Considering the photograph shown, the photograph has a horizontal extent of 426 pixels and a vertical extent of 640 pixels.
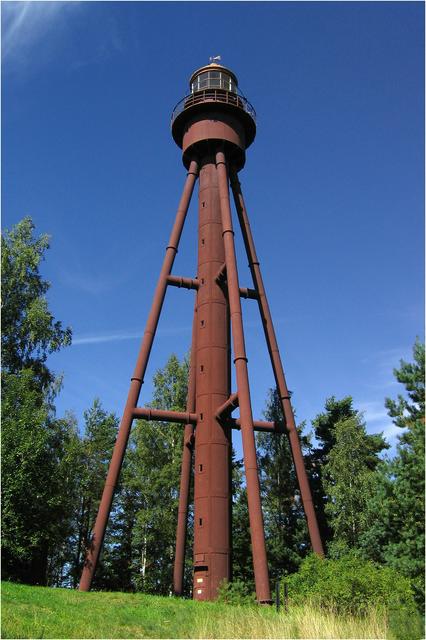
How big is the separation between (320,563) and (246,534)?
16.7 m

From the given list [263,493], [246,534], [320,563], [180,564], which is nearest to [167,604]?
[320,563]

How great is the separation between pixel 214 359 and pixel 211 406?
213cm

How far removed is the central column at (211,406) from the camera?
22500 millimetres

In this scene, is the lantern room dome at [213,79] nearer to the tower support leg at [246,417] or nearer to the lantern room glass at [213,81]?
the lantern room glass at [213,81]

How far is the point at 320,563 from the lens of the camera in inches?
706

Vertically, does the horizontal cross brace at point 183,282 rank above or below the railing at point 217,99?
below

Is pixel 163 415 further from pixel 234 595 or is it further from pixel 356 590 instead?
pixel 356 590

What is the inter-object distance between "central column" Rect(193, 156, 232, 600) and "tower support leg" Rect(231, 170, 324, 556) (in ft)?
4.86

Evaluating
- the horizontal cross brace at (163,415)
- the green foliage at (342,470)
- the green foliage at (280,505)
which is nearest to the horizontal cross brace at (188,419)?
the horizontal cross brace at (163,415)

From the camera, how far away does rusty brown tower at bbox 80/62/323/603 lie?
22000 mm

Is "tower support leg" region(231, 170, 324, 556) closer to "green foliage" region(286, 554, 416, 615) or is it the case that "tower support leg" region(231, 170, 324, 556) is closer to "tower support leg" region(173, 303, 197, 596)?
"tower support leg" region(173, 303, 197, 596)

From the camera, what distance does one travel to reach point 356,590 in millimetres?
15758

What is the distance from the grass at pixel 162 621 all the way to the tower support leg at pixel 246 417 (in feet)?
9.50

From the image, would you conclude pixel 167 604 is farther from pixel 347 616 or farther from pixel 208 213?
pixel 208 213
